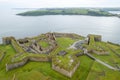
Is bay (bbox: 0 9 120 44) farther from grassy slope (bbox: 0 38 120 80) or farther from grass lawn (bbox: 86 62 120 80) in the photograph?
grass lawn (bbox: 86 62 120 80)

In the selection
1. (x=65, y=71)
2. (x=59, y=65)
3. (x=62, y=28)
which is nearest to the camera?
(x=65, y=71)

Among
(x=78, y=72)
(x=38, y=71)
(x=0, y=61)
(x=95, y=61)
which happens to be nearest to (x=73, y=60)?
(x=78, y=72)

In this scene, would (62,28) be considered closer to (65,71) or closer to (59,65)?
(59,65)

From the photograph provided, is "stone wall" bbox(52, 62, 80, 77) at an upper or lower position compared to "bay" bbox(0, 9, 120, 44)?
upper

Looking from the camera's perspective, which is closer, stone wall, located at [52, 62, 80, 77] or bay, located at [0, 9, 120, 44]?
stone wall, located at [52, 62, 80, 77]

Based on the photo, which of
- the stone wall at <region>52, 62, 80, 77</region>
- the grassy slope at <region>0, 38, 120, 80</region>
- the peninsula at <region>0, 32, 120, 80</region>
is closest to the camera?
the grassy slope at <region>0, 38, 120, 80</region>

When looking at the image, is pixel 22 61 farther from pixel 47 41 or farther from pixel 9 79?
pixel 47 41

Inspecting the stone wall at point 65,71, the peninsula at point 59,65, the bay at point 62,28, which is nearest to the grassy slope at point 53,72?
the peninsula at point 59,65

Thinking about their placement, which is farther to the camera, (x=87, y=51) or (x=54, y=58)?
(x=87, y=51)

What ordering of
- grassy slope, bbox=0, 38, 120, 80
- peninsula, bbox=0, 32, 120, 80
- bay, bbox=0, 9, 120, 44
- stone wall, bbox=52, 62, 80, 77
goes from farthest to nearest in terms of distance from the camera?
bay, bbox=0, 9, 120, 44
stone wall, bbox=52, 62, 80, 77
peninsula, bbox=0, 32, 120, 80
grassy slope, bbox=0, 38, 120, 80

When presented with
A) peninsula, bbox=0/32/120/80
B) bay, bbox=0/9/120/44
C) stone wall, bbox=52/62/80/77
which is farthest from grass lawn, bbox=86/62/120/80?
bay, bbox=0/9/120/44

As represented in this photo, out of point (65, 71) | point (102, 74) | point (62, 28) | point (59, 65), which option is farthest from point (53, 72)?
point (62, 28)
